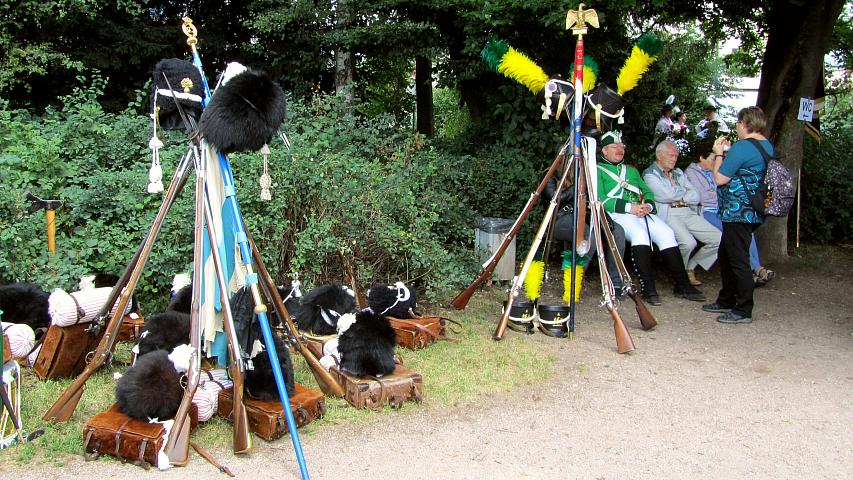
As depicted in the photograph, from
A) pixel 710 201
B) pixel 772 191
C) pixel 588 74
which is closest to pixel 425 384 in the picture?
pixel 588 74

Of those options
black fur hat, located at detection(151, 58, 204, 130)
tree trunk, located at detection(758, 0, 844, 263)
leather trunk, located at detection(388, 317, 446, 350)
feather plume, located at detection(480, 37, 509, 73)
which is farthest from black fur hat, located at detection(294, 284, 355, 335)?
tree trunk, located at detection(758, 0, 844, 263)

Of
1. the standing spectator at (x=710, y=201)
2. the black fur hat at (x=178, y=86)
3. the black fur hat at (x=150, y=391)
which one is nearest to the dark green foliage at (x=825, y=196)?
the standing spectator at (x=710, y=201)

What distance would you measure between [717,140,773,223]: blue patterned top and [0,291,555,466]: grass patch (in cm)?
219

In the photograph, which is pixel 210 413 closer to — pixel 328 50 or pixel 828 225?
pixel 328 50

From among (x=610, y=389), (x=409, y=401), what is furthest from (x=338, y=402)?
(x=610, y=389)

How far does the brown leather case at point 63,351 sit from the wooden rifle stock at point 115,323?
0.53 meters

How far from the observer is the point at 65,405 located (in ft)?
13.8

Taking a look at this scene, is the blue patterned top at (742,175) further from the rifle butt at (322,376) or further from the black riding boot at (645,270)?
the rifle butt at (322,376)

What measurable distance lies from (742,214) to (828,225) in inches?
180

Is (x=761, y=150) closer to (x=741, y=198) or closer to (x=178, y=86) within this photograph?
(x=741, y=198)

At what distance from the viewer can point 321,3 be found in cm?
920

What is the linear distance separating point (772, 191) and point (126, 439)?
5409 mm

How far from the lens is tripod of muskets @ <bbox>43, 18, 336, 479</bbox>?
3.91 m

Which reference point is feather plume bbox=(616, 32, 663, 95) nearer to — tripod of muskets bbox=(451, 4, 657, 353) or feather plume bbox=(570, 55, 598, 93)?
feather plume bbox=(570, 55, 598, 93)
